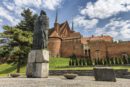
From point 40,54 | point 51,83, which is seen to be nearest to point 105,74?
point 51,83

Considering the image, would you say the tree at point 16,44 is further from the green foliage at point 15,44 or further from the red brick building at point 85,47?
the red brick building at point 85,47

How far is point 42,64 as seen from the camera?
1072 cm

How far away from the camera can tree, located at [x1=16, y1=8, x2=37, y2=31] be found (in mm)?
32334

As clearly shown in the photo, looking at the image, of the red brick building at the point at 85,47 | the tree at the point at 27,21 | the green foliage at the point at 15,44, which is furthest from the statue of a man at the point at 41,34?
the red brick building at the point at 85,47

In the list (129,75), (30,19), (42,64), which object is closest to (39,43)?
(42,64)

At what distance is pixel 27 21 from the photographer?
107 feet

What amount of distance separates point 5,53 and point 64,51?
79.7ft

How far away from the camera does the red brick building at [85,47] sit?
4281cm

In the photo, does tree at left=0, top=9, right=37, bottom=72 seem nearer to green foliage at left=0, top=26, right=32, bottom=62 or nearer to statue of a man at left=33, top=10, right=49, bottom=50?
green foliage at left=0, top=26, right=32, bottom=62

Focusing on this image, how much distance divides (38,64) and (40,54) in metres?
0.64

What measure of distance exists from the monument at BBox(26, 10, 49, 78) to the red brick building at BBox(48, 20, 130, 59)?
33449 mm

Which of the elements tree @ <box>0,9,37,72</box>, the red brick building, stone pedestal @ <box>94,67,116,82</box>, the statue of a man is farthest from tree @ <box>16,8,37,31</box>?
stone pedestal @ <box>94,67,116,82</box>

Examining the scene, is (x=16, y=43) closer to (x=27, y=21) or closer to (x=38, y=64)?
(x=27, y=21)

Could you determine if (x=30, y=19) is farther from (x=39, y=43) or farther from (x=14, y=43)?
(x=39, y=43)
